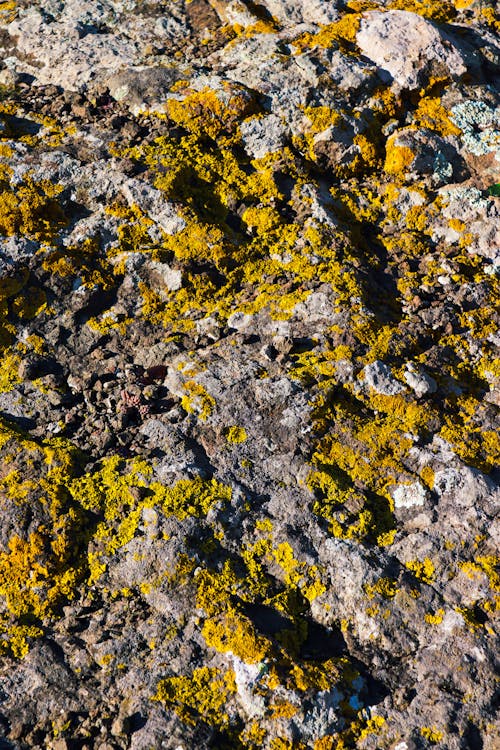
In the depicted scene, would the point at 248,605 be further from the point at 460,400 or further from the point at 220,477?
the point at 460,400

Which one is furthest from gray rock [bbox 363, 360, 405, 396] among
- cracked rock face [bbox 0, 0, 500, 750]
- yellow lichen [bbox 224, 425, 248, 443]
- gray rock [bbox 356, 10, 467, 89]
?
gray rock [bbox 356, 10, 467, 89]

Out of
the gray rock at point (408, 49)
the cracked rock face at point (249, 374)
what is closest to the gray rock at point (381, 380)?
the cracked rock face at point (249, 374)

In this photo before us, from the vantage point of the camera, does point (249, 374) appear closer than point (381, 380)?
No

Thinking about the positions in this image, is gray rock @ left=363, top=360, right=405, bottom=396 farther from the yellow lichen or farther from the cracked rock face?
the yellow lichen

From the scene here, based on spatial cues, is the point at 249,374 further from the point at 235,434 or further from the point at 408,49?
the point at 408,49

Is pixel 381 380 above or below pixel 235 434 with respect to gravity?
above

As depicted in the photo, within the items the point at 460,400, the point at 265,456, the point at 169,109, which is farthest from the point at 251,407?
the point at 169,109

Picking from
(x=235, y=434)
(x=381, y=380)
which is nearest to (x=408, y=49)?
(x=381, y=380)

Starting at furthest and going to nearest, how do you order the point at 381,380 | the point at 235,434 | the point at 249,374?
the point at 249,374, the point at 381,380, the point at 235,434

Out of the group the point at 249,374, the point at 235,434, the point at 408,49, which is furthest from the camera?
the point at 408,49
